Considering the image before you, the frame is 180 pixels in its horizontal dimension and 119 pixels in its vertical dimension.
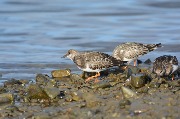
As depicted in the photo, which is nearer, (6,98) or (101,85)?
(6,98)

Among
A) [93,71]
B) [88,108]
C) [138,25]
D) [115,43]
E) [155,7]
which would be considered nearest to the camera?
[88,108]

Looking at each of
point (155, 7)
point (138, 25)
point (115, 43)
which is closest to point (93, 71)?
point (115, 43)

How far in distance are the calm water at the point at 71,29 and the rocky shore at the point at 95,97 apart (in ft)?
5.97

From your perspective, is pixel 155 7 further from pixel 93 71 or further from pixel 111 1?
pixel 93 71

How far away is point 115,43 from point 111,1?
9486mm

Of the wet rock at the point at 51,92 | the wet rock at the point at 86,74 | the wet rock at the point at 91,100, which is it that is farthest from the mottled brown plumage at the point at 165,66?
the wet rock at the point at 51,92

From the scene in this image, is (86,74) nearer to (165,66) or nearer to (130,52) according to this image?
(130,52)

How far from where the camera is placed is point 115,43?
16.8m

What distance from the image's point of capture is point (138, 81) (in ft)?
35.2

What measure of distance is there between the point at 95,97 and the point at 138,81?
3.35ft

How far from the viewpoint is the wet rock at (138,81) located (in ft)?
35.2

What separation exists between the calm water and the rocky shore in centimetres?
182

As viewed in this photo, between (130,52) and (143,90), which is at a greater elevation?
(130,52)

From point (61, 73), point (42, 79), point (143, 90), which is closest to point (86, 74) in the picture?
point (61, 73)
